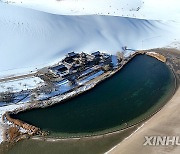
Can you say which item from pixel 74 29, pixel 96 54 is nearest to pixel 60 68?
pixel 96 54

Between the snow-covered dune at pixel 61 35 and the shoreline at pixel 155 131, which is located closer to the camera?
the shoreline at pixel 155 131

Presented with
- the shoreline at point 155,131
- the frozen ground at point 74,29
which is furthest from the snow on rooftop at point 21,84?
the shoreline at point 155,131

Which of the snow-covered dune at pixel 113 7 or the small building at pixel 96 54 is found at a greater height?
the snow-covered dune at pixel 113 7

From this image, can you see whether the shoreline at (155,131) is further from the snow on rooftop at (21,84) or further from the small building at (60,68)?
the snow on rooftop at (21,84)

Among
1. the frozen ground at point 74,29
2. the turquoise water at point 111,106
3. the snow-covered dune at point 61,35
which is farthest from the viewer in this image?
the frozen ground at point 74,29

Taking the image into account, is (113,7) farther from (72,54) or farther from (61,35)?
(72,54)

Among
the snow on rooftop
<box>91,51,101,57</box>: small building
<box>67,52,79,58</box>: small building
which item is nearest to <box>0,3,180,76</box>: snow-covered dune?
<box>67,52,79,58</box>: small building
